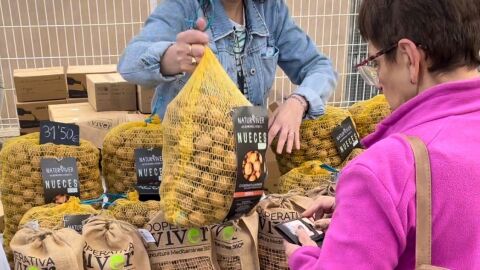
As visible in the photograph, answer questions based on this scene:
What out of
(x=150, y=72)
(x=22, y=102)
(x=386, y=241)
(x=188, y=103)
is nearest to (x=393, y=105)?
(x=386, y=241)

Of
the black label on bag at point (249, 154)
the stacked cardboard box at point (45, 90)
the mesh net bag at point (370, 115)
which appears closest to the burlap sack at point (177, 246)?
the black label on bag at point (249, 154)

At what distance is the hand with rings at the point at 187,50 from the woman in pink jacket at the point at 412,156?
406 millimetres

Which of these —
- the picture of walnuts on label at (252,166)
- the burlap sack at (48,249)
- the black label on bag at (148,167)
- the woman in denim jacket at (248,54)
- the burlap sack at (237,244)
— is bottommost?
the burlap sack at (237,244)

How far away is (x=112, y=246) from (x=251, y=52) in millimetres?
750

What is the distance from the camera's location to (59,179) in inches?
57.9

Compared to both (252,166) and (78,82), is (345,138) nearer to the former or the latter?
(252,166)

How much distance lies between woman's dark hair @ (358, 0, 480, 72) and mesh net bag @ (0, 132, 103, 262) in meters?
1.02

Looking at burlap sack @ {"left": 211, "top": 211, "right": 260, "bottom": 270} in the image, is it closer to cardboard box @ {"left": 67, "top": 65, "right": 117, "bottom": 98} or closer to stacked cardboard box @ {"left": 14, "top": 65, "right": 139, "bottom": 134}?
stacked cardboard box @ {"left": 14, "top": 65, "right": 139, "bottom": 134}

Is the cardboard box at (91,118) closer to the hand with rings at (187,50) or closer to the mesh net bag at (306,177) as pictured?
the mesh net bag at (306,177)

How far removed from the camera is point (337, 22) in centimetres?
407

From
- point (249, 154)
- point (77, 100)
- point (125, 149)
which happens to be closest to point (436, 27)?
point (249, 154)

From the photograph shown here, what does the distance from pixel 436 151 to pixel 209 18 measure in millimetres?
945

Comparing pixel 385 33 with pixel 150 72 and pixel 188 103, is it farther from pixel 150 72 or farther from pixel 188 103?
pixel 150 72

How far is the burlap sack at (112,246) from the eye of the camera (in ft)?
3.88
